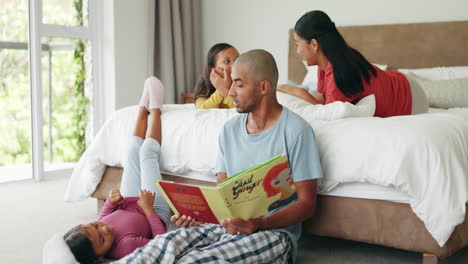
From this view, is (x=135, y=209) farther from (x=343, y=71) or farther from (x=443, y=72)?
(x=443, y=72)

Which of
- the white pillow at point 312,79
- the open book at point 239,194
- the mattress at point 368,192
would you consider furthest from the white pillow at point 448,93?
the open book at point 239,194

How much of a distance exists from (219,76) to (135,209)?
972mm

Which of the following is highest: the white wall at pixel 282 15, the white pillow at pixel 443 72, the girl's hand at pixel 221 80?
the white wall at pixel 282 15

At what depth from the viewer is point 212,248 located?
169cm

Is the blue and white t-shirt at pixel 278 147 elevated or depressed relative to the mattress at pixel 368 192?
elevated

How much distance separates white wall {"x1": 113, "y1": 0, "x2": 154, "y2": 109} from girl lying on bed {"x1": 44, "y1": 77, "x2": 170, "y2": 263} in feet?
6.24

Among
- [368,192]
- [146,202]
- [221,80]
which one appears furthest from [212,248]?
[221,80]

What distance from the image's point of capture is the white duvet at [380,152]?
5.70 feet

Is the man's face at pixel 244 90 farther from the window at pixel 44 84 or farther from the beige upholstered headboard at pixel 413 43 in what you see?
the window at pixel 44 84

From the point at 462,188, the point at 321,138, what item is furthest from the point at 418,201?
the point at 321,138

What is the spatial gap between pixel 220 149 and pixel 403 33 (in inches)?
99.7

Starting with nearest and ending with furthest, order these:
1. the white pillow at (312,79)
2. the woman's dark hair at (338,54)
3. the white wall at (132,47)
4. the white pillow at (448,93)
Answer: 1. the woman's dark hair at (338,54)
2. the white pillow at (448,93)
3. the white pillow at (312,79)
4. the white wall at (132,47)

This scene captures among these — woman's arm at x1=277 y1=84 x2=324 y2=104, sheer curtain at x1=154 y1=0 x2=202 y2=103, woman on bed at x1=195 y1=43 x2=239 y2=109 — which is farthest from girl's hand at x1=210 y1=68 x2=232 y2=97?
sheer curtain at x1=154 y1=0 x2=202 y2=103

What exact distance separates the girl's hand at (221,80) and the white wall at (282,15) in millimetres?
1889
